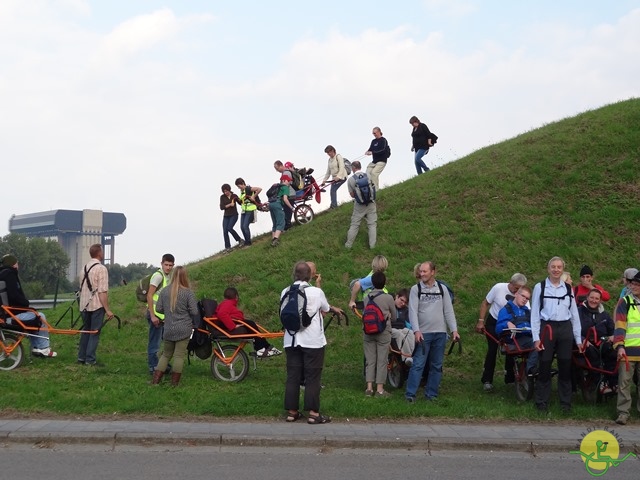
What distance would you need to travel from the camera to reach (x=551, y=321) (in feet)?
33.4

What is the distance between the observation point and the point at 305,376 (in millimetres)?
9594

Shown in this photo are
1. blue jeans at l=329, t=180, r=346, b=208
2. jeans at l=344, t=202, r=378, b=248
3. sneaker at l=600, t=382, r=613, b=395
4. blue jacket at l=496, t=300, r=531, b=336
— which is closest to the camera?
sneaker at l=600, t=382, r=613, b=395

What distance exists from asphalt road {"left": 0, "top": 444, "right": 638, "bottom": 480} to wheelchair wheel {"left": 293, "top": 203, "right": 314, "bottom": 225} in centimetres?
1424

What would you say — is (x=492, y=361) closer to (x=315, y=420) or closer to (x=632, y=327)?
(x=632, y=327)

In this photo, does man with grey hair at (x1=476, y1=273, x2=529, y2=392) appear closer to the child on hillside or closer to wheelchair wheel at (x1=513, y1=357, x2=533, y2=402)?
wheelchair wheel at (x1=513, y1=357, x2=533, y2=402)

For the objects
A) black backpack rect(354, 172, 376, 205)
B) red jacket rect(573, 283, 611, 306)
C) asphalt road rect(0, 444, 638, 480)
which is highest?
black backpack rect(354, 172, 376, 205)

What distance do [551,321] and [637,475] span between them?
3.00m

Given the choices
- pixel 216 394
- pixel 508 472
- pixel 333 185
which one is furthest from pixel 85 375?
pixel 333 185

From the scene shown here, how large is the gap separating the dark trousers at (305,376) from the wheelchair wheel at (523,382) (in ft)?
10.6

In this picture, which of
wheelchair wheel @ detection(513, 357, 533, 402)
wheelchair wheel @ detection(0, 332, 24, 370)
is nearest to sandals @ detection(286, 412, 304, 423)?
wheelchair wheel @ detection(513, 357, 533, 402)

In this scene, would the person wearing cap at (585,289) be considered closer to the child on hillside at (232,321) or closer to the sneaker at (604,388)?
the sneaker at (604,388)

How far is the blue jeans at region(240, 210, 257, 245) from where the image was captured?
69.5 feet

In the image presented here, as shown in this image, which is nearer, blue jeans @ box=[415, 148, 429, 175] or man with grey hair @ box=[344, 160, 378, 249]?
man with grey hair @ box=[344, 160, 378, 249]

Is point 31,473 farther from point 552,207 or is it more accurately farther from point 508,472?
point 552,207
